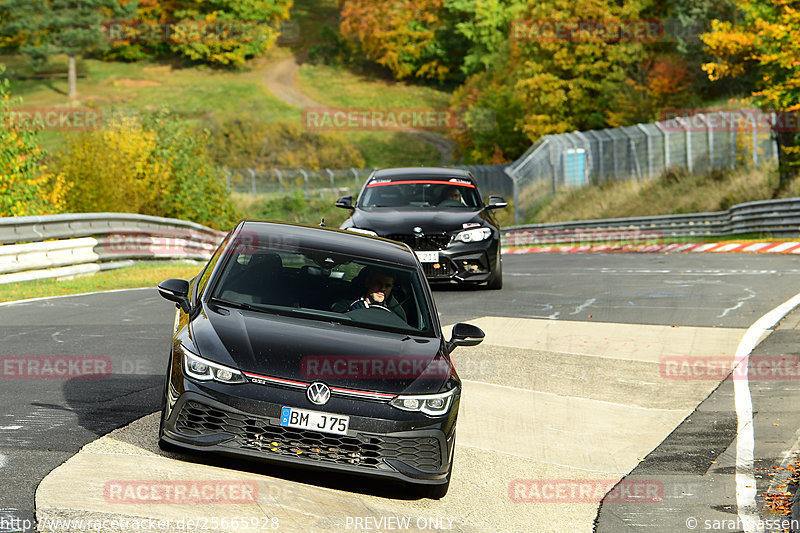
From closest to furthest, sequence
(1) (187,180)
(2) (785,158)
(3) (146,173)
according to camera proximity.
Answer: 1. (2) (785,158)
2. (3) (146,173)
3. (1) (187,180)

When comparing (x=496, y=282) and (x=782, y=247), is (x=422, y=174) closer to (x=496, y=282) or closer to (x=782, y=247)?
(x=496, y=282)

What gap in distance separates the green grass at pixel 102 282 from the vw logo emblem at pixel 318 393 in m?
10.3

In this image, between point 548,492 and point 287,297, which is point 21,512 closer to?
point 287,297

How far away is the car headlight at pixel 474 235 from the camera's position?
16438 millimetres

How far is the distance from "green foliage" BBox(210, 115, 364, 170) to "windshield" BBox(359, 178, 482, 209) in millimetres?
62995

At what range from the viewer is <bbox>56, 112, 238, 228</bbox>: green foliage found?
32.5m

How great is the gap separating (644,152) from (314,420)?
38.2m

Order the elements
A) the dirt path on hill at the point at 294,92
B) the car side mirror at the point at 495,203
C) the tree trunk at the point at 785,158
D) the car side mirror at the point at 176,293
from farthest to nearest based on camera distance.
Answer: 1. the dirt path on hill at the point at 294,92
2. the tree trunk at the point at 785,158
3. the car side mirror at the point at 495,203
4. the car side mirror at the point at 176,293

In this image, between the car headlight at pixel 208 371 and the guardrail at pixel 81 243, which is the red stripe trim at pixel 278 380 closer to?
the car headlight at pixel 208 371

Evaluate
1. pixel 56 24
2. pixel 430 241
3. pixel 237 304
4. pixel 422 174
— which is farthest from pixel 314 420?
pixel 56 24

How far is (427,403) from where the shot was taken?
685 cm

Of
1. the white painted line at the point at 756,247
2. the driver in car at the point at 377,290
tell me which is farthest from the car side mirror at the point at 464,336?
the white painted line at the point at 756,247

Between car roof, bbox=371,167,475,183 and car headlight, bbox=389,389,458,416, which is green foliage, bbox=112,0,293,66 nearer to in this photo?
car roof, bbox=371,167,475,183

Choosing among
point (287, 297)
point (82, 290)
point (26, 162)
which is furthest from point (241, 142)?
point (287, 297)
